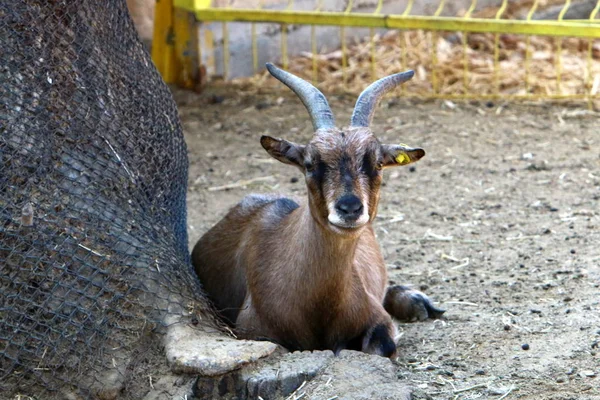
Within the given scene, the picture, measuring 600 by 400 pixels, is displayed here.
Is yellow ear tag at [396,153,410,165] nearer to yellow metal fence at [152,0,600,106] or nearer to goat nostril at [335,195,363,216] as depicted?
goat nostril at [335,195,363,216]

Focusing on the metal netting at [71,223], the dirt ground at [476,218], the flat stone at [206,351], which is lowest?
the dirt ground at [476,218]

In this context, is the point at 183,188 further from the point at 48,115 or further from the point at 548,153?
the point at 548,153

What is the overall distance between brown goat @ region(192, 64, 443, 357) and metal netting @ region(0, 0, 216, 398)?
0.46 metres

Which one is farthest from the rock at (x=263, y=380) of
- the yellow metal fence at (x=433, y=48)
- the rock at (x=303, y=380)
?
the yellow metal fence at (x=433, y=48)

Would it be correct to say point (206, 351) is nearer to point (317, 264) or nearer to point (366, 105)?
point (317, 264)

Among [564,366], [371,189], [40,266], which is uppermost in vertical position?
[371,189]

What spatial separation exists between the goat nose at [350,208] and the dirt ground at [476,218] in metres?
0.98

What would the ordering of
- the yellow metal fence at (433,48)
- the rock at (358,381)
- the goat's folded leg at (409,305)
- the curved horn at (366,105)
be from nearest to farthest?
the rock at (358,381) → the curved horn at (366,105) → the goat's folded leg at (409,305) → the yellow metal fence at (433,48)

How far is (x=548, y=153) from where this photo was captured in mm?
9109

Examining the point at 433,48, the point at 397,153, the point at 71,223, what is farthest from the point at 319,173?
the point at 433,48

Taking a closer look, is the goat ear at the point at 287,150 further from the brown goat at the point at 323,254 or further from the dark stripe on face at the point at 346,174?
the dark stripe on face at the point at 346,174

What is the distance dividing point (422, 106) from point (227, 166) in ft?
7.87

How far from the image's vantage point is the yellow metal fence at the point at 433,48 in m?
10.1

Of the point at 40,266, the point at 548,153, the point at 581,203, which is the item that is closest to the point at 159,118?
the point at 40,266
